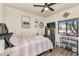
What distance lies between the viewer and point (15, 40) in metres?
1.13

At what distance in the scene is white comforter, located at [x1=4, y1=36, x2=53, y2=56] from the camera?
1040 mm

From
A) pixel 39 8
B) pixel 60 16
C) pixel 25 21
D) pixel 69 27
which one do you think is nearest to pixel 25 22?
pixel 25 21

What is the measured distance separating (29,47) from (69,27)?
2.42 feet

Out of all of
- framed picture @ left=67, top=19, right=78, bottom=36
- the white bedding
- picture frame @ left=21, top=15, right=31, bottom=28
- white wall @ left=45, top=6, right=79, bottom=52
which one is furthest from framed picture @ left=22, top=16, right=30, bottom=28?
framed picture @ left=67, top=19, right=78, bottom=36

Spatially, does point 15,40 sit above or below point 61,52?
above

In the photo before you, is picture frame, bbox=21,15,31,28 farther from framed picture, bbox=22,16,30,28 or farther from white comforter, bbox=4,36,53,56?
white comforter, bbox=4,36,53,56

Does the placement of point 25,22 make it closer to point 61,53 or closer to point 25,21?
point 25,21

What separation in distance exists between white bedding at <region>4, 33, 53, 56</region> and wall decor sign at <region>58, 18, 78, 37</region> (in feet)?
1.04

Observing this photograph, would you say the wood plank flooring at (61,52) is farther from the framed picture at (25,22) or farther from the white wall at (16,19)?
the framed picture at (25,22)

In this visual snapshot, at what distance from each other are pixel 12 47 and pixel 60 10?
0.96 metres

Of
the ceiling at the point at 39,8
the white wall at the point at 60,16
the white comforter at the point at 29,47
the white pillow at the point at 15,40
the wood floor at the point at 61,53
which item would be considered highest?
the ceiling at the point at 39,8

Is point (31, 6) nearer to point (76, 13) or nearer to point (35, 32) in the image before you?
point (35, 32)

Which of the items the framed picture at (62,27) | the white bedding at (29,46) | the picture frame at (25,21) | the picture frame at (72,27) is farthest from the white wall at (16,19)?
the picture frame at (72,27)

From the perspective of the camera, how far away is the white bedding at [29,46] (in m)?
1.04
